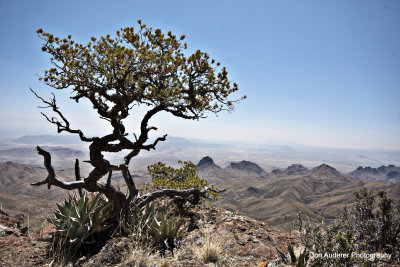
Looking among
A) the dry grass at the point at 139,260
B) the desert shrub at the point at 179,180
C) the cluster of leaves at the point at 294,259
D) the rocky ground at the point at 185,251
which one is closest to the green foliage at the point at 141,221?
the rocky ground at the point at 185,251

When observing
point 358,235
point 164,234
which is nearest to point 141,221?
point 164,234

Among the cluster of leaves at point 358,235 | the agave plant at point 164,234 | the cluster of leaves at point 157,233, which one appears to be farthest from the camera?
the agave plant at point 164,234

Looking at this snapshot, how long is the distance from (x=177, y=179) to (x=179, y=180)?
0.11m

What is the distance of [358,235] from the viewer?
6.32 meters

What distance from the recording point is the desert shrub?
10.2 m

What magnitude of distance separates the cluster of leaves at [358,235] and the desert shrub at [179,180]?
4.51m

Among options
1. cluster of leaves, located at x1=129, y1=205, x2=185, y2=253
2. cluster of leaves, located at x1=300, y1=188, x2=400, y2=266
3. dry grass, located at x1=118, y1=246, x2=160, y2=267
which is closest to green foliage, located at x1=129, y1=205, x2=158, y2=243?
cluster of leaves, located at x1=129, y1=205, x2=185, y2=253

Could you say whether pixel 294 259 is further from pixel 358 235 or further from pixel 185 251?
pixel 185 251

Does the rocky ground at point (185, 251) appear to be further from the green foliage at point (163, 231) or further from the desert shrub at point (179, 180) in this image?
the desert shrub at point (179, 180)

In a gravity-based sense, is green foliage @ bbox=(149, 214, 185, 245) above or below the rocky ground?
above

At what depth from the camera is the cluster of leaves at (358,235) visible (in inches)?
178

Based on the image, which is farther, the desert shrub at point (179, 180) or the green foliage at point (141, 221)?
the desert shrub at point (179, 180)

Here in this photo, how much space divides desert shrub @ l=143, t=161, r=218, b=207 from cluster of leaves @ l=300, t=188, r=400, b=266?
4510 millimetres

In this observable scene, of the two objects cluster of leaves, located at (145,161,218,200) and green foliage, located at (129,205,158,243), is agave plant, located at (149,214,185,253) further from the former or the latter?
cluster of leaves, located at (145,161,218,200)
